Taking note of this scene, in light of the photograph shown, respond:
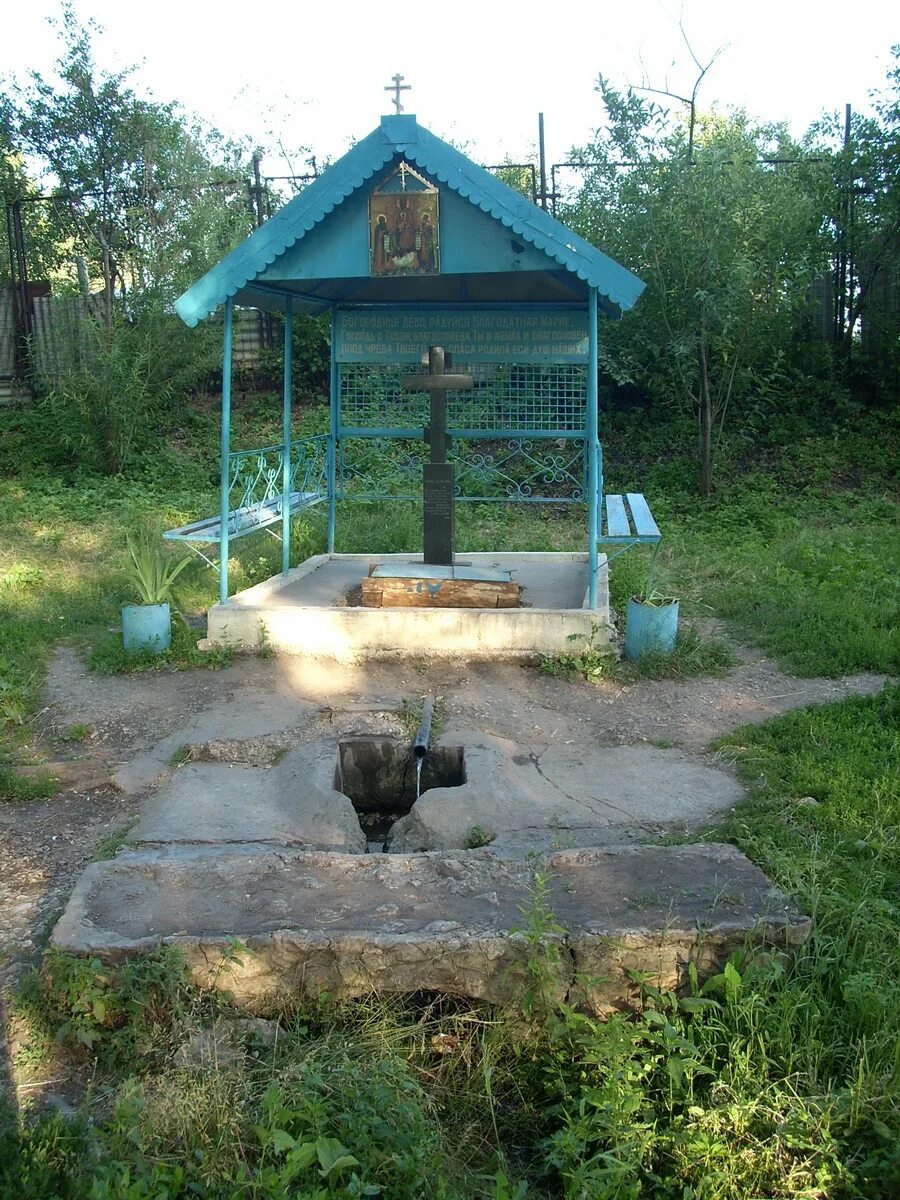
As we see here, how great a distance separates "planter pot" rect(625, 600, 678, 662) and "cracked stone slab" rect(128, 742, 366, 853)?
2482mm

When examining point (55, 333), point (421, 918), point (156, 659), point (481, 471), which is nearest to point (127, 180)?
point (55, 333)

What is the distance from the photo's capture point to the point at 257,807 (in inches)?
199

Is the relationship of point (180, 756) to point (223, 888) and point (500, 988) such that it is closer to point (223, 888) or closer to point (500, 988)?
point (223, 888)

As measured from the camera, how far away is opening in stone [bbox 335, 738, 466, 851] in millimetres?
5742

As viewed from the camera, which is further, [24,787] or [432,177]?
[432,177]

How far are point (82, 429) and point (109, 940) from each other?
11360mm

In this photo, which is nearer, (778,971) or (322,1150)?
(322,1150)

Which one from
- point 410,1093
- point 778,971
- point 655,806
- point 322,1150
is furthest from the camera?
point 655,806

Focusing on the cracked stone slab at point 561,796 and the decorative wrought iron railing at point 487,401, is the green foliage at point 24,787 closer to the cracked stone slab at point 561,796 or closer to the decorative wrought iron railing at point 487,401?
the cracked stone slab at point 561,796

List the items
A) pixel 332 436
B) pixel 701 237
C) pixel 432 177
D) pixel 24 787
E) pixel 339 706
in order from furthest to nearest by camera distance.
Answer: pixel 701 237, pixel 332 436, pixel 432 177, pixel 339 706, pixel 24 787

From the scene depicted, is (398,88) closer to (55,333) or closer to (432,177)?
(432,177)

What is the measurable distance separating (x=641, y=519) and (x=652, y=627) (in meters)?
1.22

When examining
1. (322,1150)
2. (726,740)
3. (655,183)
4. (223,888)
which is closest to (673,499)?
(655,183)

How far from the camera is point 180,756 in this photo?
5.73 metres
